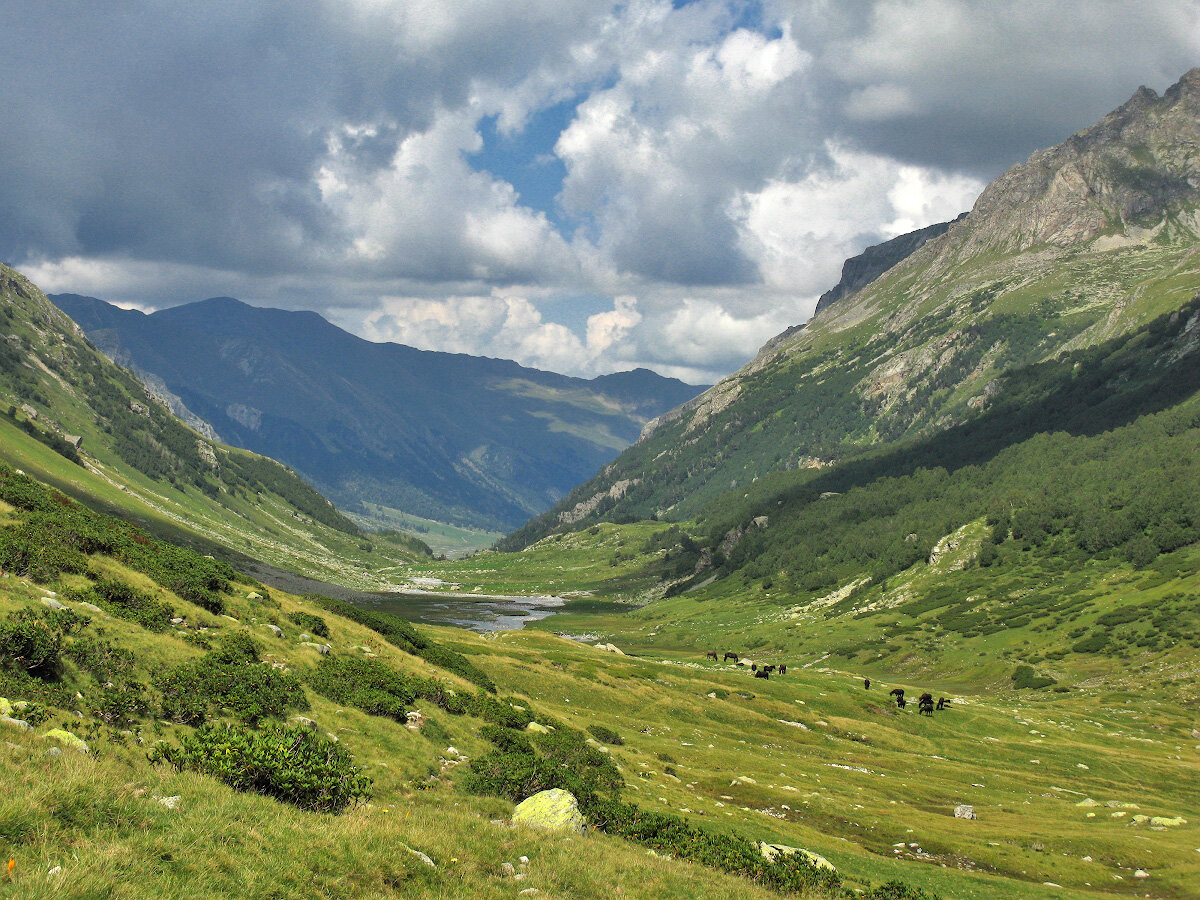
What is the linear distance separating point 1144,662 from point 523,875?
129515mm

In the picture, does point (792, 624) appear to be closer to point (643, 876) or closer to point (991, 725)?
point (991, 725)

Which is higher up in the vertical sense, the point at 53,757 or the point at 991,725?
the point at 53,757

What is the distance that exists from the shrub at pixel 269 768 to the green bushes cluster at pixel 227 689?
3.61 metres

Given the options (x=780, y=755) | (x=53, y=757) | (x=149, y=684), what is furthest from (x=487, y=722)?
(x=780, y=755)

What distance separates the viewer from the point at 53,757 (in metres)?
13.5

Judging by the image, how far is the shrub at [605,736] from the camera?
1613 inches

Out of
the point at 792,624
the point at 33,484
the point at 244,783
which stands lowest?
the point at 792,624

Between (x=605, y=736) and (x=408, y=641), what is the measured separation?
1446 centimetres

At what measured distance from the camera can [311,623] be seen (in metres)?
36.2

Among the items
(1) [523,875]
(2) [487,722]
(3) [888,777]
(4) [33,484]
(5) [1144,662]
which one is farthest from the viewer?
(5) [1144,662]

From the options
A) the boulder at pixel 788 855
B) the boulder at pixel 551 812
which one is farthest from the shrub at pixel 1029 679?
the boulder at pixel 551 812

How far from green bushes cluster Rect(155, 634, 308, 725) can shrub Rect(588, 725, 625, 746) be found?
65.3 feet

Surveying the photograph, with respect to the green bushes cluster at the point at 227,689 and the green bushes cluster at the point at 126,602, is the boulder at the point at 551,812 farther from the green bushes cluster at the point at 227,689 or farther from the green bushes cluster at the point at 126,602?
the green bushes cluster at the point at 126,602

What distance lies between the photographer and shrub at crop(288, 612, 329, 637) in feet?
117
